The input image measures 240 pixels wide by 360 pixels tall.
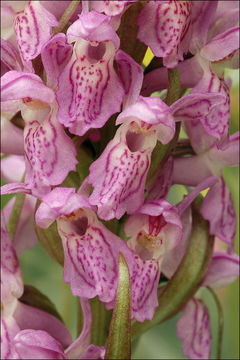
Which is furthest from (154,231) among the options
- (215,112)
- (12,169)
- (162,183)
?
(12,169)

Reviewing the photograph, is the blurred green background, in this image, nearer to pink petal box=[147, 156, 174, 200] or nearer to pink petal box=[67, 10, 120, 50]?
pink petal box=[147, 156, 174, 200]

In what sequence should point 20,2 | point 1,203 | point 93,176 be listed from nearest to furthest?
1. point 93,176
2. point 20,2
3. point 1,203

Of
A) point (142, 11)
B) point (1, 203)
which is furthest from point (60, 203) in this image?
point (1, 203)

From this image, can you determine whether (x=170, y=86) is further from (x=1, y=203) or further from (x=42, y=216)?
(x=1, y=203)

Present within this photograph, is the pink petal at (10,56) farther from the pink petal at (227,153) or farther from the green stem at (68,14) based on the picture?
the pink petal at (227,153)

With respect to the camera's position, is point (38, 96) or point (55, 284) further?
point (55, 284)

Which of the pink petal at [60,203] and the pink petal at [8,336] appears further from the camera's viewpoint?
the pink petal at [8,336]

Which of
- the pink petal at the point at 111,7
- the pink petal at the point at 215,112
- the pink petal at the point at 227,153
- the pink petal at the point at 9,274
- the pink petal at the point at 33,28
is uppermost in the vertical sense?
the pink petal at the point at 111,7

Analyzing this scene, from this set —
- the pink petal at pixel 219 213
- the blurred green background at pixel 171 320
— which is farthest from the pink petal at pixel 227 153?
the blurred green background at pixel 171 320
